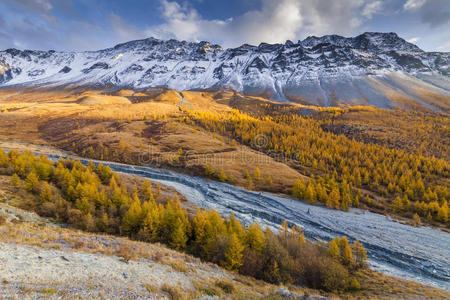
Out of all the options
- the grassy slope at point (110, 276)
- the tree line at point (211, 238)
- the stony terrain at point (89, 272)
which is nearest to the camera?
the stony terrain at point (89, 272)

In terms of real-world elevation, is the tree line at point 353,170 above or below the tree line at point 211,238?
above

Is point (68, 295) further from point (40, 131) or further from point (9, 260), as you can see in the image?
point (40, 131)

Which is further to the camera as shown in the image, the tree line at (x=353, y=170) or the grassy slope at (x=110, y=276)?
the tree line at (x=353, y=170)

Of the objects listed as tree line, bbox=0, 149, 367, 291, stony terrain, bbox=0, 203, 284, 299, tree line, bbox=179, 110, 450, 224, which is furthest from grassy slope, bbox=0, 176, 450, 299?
tree line, bbox=179, 110, 450, 224

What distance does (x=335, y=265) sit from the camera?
29.9 m

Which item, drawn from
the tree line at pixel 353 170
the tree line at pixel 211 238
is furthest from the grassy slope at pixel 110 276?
the tree line at pixel 353 170

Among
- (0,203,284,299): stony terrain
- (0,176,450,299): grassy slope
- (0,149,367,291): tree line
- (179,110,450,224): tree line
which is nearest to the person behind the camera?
(0,203,284,299): stony terrain

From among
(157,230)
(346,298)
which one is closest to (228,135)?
(157,230)

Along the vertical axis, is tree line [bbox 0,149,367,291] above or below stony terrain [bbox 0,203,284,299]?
below

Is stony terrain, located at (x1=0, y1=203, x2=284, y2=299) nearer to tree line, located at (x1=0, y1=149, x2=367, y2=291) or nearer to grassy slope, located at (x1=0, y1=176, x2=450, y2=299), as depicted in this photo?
grassy slope, located at (x1=0, y1=176, x2=450, y2=299)

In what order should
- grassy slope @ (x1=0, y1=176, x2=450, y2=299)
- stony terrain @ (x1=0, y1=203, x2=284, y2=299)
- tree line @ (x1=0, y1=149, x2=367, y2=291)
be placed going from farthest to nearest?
tree line @ (x1=0, y1=149, x2=367, y2=291) → grassy slope @ (x1=0, y1=176, x2=450, y2=299) → stony terrain @ (x1=0, y1=203, x2=284, y2=299)

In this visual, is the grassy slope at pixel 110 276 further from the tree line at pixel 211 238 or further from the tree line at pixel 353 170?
the tree line at pixel 353 170

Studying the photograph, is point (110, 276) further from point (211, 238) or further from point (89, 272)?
point (211, 238)

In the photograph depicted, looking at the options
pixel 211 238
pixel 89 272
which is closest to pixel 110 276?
pixel 89 272
